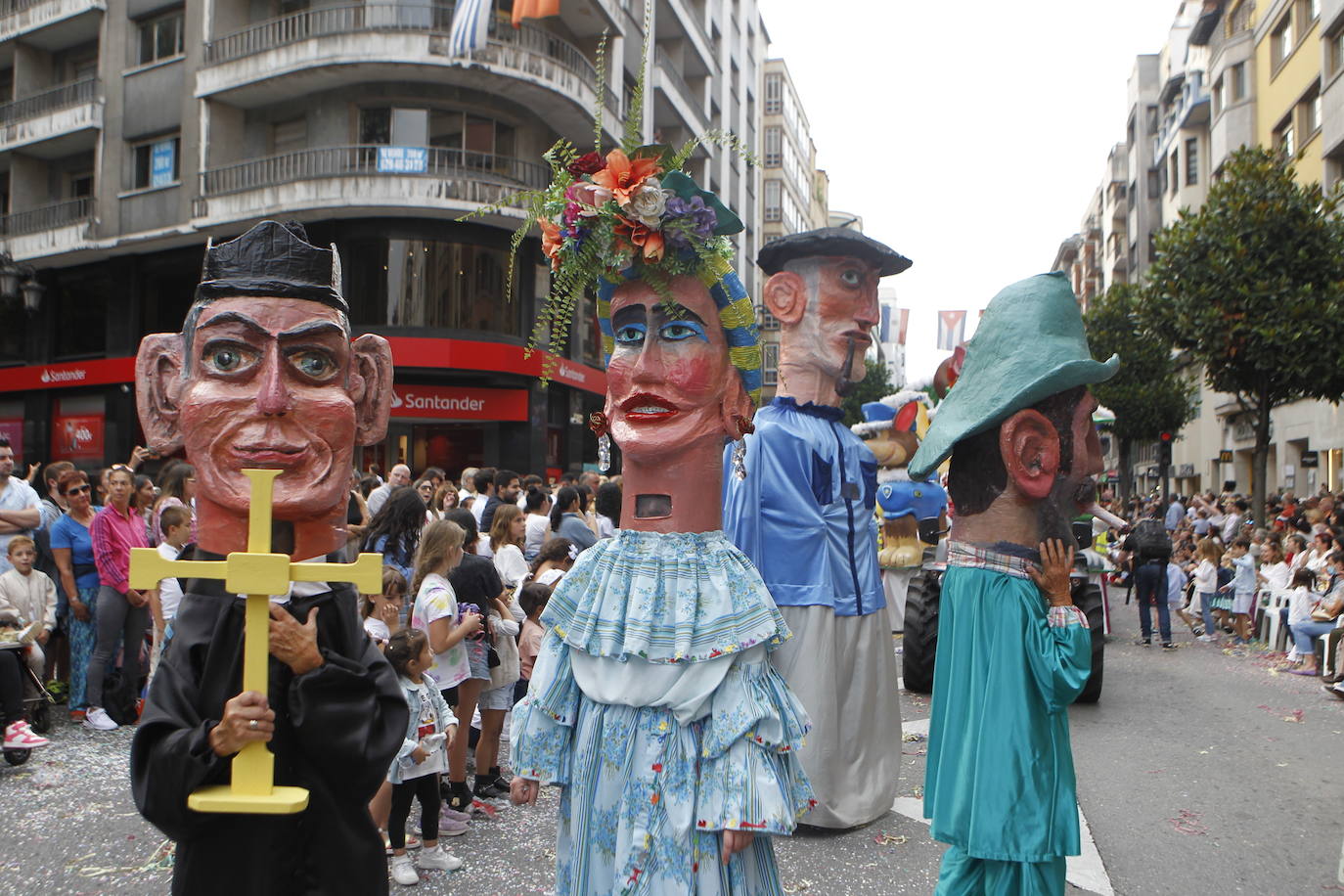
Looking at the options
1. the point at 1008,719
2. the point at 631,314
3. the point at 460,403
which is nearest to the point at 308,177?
the point at 460,403

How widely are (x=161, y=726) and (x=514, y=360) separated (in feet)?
52.7

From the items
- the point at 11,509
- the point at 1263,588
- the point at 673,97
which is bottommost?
the point at 1263,588

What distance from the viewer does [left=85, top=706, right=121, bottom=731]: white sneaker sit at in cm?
661

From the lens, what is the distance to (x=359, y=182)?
54.9 feet

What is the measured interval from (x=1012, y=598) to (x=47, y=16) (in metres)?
24.2

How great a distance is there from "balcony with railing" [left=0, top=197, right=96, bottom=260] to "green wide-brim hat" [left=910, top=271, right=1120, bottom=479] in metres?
20.9

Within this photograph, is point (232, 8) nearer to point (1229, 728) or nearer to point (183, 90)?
point (183, 90)

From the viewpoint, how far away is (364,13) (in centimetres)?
1702

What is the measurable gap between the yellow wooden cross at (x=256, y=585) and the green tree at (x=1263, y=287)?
14.0 meters

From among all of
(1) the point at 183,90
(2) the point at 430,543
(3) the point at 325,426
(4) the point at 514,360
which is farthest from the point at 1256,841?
(1) the point at 183,90

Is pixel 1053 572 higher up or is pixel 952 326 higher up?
pixel 952 326

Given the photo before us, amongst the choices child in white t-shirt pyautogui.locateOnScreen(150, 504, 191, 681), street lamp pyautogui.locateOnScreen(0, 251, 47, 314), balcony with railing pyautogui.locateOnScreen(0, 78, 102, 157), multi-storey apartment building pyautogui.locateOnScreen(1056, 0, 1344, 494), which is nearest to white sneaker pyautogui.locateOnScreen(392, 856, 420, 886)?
child in white t-shirt pyautogui.locateOnScreen(150, 504, 191, 681)

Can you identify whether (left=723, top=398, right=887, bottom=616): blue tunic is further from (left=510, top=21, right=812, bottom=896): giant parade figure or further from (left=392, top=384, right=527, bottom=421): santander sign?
(left=392, top=384, right=527, bottom=421): santander sign

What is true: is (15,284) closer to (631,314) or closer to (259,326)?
(259,326)
